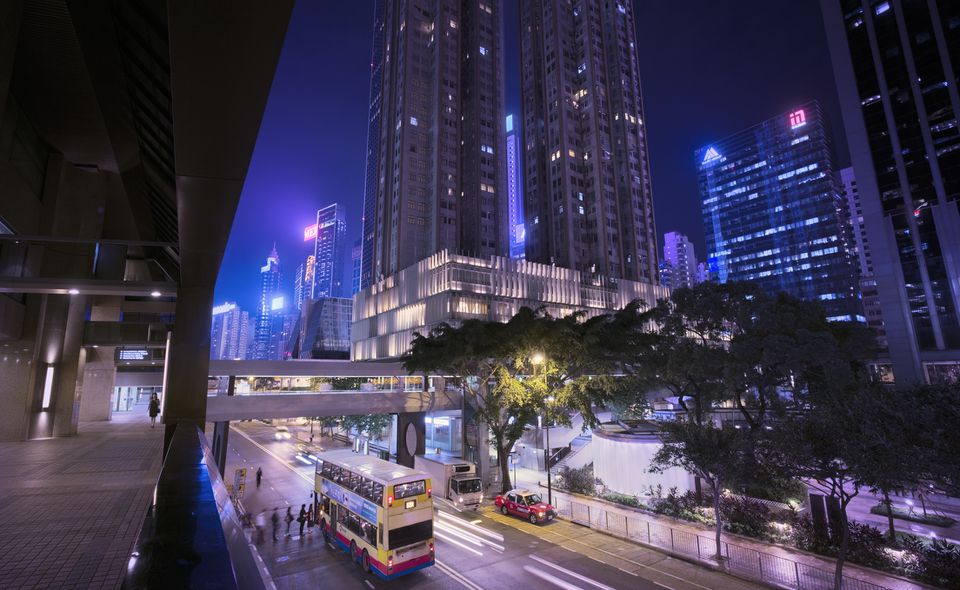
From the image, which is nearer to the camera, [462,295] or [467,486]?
[467,486]

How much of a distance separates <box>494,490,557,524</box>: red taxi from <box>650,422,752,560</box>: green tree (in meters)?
6.61

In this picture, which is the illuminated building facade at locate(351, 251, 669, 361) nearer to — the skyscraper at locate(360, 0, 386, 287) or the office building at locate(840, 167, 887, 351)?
the skyscraper at locate(360, 0, 386, 287)

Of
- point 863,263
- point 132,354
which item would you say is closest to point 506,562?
point 132,354

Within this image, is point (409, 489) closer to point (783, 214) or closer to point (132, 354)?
point (132, 354)

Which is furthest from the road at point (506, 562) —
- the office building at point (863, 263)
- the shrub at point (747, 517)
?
the office building at point (863, 263)

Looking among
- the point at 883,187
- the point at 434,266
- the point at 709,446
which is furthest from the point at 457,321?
→ the point at 883,187

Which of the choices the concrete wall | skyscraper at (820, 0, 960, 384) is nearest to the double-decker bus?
the concrete wall

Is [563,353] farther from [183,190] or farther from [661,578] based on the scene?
[183,190]

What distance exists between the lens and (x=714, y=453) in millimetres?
19172

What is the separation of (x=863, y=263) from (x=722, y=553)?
156m

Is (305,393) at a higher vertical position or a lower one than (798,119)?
lower

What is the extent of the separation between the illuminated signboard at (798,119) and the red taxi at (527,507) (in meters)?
162

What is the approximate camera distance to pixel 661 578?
16484 millimetres

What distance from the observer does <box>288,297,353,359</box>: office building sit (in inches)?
4382
